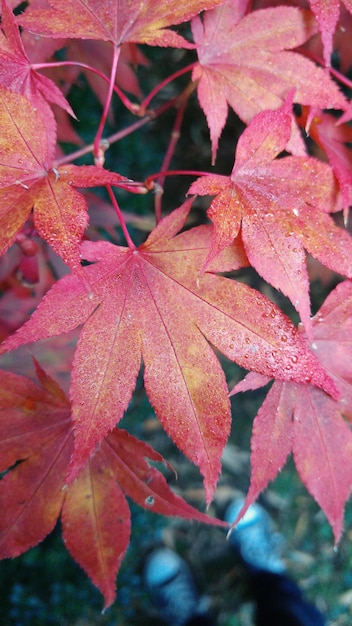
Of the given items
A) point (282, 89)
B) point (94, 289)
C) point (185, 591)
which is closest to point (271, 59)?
point (282, 89)

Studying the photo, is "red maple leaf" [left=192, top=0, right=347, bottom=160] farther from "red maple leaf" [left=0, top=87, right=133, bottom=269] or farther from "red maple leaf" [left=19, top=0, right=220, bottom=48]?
"red maple leaf" [left=0, top=87, right=133, bottom=269]

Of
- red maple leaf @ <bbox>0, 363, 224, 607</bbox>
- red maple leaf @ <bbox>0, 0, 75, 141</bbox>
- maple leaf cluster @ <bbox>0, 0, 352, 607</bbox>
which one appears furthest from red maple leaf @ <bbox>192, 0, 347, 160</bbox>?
red maple leaf @ <bbox>0, 363, 224, 607</bbox>

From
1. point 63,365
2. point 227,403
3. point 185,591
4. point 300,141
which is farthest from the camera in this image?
point 185,591

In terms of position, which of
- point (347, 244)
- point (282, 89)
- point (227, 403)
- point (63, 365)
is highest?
point (282, 89)

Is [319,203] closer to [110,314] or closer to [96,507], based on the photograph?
[110,314]

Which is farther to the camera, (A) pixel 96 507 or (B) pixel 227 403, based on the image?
(A) pixel 96 507

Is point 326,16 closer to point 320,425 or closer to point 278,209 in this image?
point 278,209
